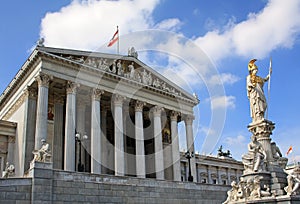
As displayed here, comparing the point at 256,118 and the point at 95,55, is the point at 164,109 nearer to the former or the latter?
the point at 95,55

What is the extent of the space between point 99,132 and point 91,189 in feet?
30.6

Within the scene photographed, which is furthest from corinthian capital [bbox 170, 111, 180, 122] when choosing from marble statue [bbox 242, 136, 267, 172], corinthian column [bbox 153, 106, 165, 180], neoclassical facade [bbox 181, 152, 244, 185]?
marble statue [bbox 242, 136, 267, 172]

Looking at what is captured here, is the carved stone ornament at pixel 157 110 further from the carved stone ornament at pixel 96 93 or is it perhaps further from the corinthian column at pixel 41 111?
the corinthian column at pixel 41 111

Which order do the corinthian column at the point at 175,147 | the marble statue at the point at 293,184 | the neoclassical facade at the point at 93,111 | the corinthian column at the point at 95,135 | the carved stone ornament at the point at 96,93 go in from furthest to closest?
the corinthian column at the point at 175,147 < the carved stone ornament at the point at 96,93 < the corinthian column at the point at 95,135 < the neoclassical facade at the point at 93,111 < the marble statue at the point at 293,184

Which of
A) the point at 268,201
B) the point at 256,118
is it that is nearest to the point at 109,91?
the point at 256,118

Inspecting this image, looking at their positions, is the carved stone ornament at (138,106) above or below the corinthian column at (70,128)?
above

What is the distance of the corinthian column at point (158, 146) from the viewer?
36.9 meters

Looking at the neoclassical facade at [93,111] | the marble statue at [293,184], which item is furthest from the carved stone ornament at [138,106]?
the marble statue at [293,184]

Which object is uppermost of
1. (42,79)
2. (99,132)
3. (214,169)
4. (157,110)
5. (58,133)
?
(42,79)

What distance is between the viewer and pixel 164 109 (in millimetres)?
40562

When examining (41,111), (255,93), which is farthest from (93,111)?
(255,93)

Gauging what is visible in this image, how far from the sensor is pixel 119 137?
34219 mm

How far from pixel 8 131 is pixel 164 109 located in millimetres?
17134

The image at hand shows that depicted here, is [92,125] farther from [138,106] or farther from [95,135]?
[138,106]
